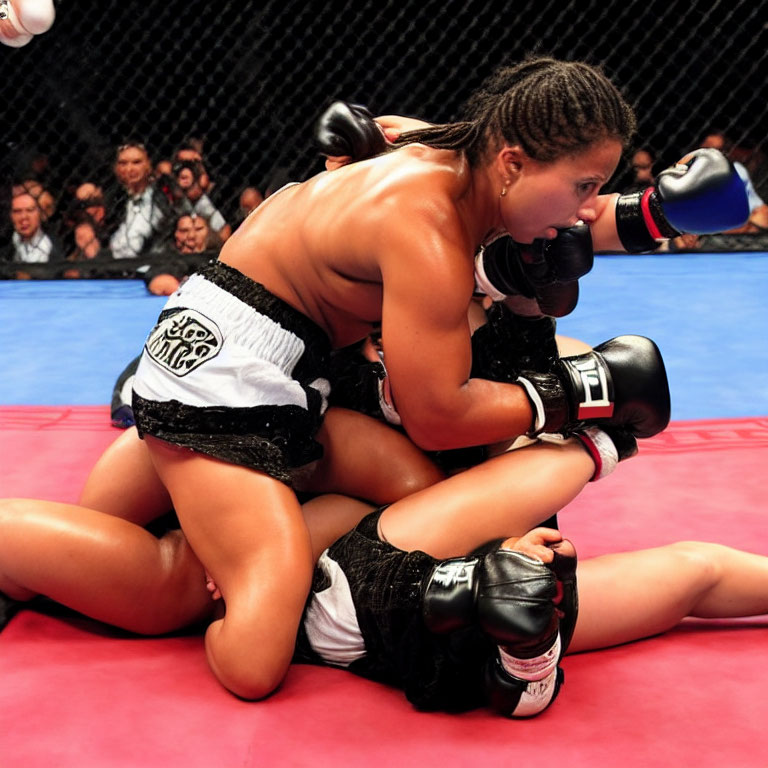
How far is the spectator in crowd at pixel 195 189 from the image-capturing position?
4984mm

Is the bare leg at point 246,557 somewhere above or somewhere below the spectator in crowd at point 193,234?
above

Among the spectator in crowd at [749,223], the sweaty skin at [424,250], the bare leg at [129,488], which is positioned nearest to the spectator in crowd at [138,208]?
the spectator in crowd at [749,223]

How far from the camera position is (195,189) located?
16.4 ft

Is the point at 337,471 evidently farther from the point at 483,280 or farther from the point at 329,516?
the point at 483,280

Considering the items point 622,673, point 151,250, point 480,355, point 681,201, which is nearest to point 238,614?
point 622,673

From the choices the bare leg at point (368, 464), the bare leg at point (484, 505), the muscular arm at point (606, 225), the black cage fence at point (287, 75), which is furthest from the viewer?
the black cage fence at point (287, 75)

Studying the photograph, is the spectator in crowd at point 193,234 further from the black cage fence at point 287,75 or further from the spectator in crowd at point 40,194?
the spectator in crowd at point 40,194

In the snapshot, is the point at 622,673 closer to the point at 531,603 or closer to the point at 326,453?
the point at 531,603

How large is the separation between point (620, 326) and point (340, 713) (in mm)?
2503

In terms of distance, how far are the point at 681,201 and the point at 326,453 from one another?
748 millimetres

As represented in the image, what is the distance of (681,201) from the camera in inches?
A: 73.3

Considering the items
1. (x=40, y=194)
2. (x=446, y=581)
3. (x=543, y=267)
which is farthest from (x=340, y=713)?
(x=40, y=194)

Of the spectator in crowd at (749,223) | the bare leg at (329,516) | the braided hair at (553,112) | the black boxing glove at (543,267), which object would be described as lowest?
the spectator in crowd at (749,223)

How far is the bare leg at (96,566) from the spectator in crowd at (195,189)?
345cm
